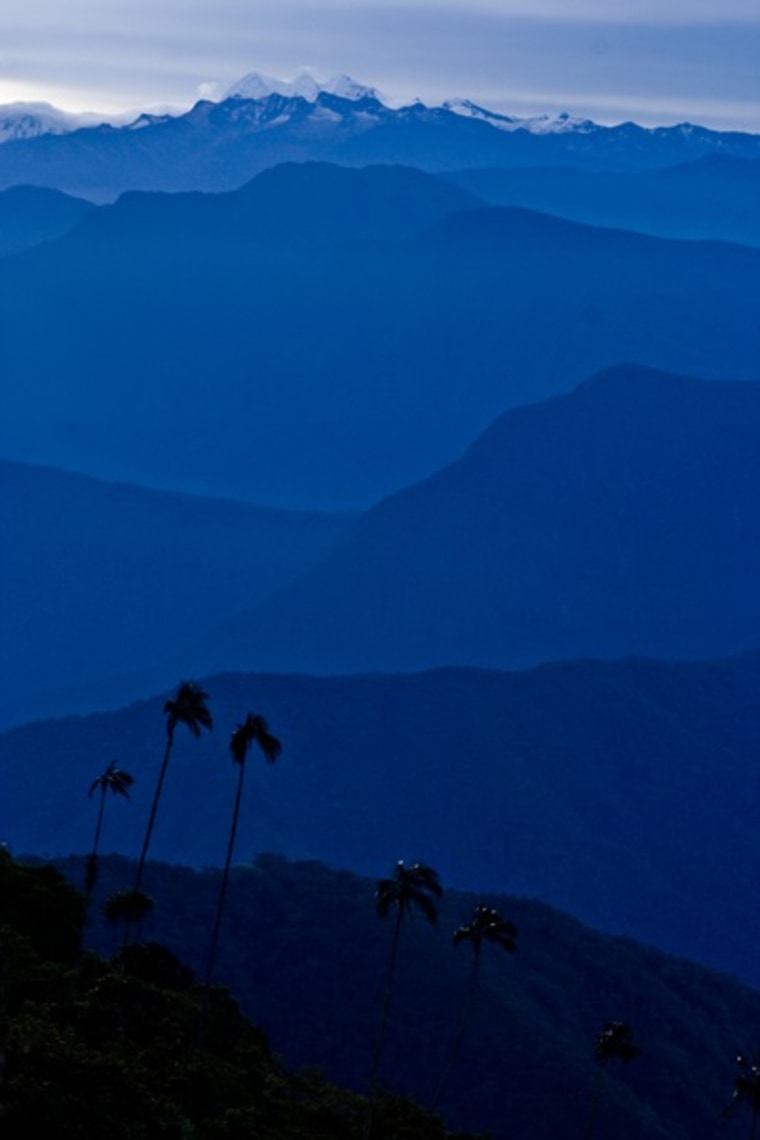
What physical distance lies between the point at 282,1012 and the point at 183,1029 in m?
72.2

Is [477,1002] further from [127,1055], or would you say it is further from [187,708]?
[127,1055]

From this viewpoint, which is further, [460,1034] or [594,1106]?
[460,1034]

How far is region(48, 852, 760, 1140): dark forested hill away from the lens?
151250mm

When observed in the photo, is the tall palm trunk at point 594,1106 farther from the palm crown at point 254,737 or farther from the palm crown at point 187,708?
the palm crown at point 254,737

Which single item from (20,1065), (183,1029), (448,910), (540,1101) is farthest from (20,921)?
(448,910)

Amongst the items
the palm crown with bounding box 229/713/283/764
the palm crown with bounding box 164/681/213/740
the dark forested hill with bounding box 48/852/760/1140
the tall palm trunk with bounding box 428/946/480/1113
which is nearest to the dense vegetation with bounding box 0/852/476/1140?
the tall palm trunk with bounding box 428/946/480/1113

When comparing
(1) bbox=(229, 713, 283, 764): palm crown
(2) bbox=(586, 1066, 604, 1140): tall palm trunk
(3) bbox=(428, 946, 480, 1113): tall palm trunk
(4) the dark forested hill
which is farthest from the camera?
(4) the dark forested hill

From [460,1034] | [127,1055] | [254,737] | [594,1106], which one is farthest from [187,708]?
[594,1106]

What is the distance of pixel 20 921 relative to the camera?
328ft

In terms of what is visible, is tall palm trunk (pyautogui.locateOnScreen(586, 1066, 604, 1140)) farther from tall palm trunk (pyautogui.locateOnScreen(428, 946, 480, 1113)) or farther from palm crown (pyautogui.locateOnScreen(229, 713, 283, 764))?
palm crown (pyautogui.locateOnScreen(229, 713, 283, 764))

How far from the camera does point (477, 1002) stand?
16150 cm

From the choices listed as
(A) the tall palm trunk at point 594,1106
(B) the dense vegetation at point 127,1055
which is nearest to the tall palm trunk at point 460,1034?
(A) the tall palm trunk at point 594,1106

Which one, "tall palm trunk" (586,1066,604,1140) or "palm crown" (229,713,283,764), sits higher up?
"palm crown" (229,713,283,764)

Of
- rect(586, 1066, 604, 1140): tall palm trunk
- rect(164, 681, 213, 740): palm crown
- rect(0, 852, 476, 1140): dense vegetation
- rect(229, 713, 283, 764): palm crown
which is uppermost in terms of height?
rect(164, 681, 213, 740): palm crown
